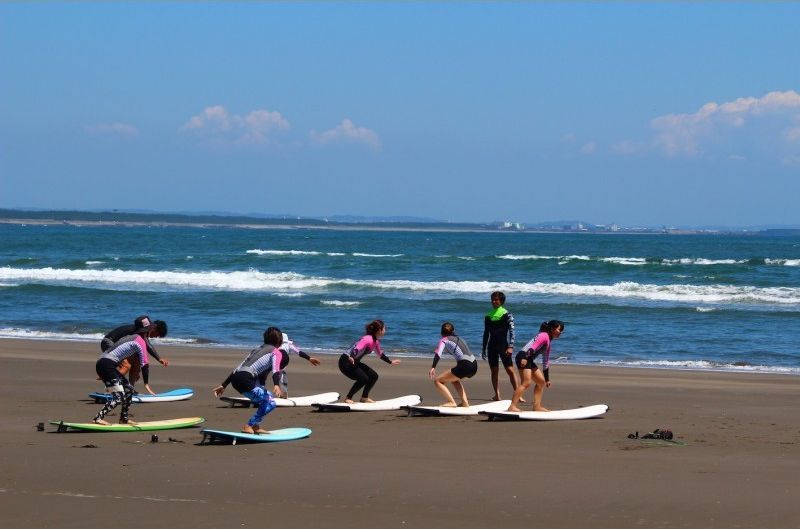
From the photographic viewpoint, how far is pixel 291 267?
5738cm

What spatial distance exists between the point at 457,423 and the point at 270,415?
223 centimetres

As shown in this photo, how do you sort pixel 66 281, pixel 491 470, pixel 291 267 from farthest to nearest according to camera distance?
pixel 291 267, pixel 66 281, pixel 491 470

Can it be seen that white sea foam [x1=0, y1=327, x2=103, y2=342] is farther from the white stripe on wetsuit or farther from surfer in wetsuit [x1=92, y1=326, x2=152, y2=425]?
surfer in wetsuit [x1=92, y1=326, x2=152, y2=425]

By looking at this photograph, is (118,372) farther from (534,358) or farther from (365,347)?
(534,358)

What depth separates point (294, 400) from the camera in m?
13.7

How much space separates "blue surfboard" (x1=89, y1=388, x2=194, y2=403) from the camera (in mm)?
13822

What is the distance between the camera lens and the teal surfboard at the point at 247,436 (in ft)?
34.2

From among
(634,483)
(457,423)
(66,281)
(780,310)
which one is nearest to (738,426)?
(457,423)

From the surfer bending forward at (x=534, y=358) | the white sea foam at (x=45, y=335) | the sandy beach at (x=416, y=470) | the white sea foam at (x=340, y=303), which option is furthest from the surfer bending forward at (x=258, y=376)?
the white sea foam at (x=340, y=303)

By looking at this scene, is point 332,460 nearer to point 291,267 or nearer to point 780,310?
point 780,310

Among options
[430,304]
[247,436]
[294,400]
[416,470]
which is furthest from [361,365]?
[430,304]

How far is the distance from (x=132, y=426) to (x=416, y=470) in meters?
3.50

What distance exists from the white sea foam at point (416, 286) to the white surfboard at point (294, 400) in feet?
80.2

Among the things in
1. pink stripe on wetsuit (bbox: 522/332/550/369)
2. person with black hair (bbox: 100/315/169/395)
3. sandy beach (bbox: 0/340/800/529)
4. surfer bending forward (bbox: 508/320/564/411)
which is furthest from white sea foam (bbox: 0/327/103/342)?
pink stripe on wetsuit (bbox: 522/332/550/369)
